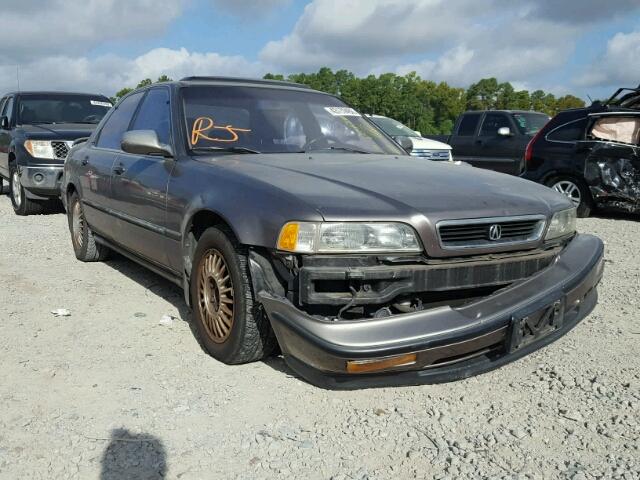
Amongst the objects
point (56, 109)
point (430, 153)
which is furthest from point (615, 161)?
point (56, 109)

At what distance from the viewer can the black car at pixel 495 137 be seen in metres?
13.1

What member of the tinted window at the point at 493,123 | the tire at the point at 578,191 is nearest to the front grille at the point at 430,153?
the tinted window at the point at 493,123

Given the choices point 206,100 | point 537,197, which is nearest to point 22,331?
point 206,100

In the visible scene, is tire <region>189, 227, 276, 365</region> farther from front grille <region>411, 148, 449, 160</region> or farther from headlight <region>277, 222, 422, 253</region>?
front grille <region>411, 148, 449, 160</region>

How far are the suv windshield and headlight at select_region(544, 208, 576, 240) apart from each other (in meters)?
8.18

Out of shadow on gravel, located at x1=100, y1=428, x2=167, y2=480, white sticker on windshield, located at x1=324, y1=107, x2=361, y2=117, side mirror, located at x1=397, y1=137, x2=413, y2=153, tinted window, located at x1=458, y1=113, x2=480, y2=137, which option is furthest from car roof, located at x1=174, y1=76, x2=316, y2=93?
tinted window, located at x1=458, y1=113, x2=480, y2=137

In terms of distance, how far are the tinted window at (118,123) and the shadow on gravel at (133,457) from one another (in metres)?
2.90

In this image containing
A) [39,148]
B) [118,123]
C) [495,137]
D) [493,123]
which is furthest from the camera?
[493,123]

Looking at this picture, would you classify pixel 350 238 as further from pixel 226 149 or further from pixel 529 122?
pixel 529 122

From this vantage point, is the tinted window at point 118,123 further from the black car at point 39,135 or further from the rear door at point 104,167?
the black car at point 39,135

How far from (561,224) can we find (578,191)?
6074mm

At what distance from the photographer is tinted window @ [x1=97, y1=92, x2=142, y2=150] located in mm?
5246

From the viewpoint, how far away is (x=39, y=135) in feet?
29.6

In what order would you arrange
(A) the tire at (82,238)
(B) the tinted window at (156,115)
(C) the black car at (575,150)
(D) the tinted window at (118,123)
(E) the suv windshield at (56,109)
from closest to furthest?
1. (B) the tinted window at (156,115)
2. (D) the tinted window at (118,123)
3. (A) the tire at (82,238)
4. (C) the black car at (575,150)
5. (E) the suv windshield at (56,109)
